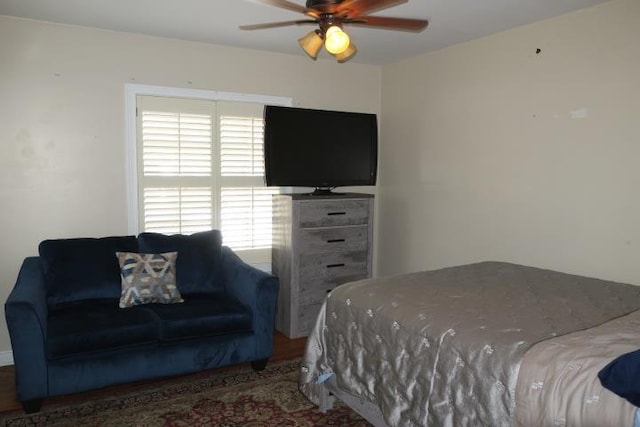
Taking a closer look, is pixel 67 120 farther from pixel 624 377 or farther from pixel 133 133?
pixel 624 377

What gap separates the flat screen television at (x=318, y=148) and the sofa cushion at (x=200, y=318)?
44.6 inches

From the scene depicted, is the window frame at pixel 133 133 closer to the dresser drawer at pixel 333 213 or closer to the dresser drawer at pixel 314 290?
the dresser drawer at pixel 333 213

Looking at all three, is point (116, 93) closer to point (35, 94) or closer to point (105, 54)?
point (105, 54)

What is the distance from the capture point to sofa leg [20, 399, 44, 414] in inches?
106

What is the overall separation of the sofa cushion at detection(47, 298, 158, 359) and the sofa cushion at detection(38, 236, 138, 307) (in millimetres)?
112

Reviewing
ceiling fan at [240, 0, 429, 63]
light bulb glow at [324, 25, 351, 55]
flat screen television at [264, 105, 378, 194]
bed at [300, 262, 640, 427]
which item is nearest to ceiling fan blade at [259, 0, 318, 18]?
ceiling fan at [240, 0, 429, 63]

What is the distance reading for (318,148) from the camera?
13.5 ft

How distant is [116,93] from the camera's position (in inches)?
144

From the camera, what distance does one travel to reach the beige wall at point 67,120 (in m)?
3.36

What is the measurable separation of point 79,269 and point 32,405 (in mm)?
873

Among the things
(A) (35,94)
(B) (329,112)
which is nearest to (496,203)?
(B) (329,112)

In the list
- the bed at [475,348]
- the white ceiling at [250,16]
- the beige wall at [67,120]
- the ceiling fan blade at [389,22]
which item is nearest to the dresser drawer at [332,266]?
the bed at [475,348]

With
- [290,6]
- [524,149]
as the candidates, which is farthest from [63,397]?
[524,149]

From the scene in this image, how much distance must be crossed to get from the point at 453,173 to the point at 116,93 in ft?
8.88
